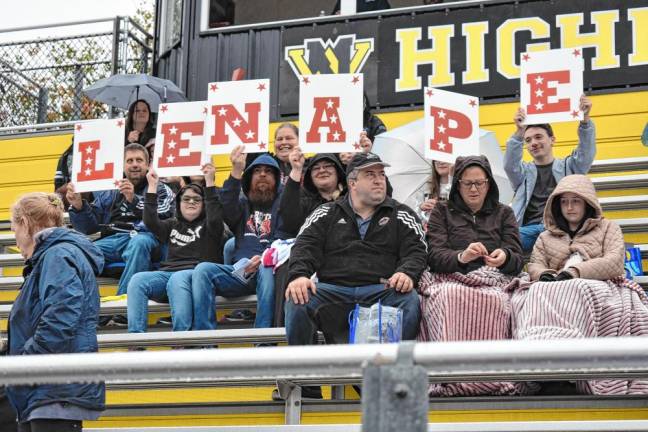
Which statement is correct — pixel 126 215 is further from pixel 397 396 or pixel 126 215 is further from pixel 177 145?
pixel 397 396

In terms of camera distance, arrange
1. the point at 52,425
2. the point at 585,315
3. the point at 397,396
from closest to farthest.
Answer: the point at 397,396 → the point at 52,425 → the point at 585,315

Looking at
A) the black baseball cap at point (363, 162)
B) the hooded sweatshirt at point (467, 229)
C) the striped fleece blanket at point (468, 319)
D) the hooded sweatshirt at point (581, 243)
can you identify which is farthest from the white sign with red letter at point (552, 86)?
the striped fleece blanket at point (468, 319)

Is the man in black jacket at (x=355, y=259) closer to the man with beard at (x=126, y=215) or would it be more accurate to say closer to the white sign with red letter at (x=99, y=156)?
the man with beard at (x=126, y=215)

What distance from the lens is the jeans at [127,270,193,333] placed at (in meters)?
7.09

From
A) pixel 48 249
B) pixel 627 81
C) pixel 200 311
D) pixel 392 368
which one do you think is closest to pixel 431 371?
pixel 392 368

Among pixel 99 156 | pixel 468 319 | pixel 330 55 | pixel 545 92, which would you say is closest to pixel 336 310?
pixel 468 319

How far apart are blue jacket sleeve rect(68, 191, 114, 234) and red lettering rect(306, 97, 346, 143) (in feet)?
6.32

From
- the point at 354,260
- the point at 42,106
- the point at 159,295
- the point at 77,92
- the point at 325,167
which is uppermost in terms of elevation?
the point at 77,92

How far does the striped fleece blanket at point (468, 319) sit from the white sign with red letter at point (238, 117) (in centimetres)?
185

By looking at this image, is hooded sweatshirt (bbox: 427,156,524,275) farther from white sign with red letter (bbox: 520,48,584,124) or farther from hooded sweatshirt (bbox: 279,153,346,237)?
white sign with red letter (bbox: 520,48,584,124)

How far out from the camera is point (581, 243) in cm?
626

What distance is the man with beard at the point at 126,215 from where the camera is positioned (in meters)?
7.92

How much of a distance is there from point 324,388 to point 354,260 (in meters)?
1.05

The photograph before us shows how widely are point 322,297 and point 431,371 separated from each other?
3736 millimetres
